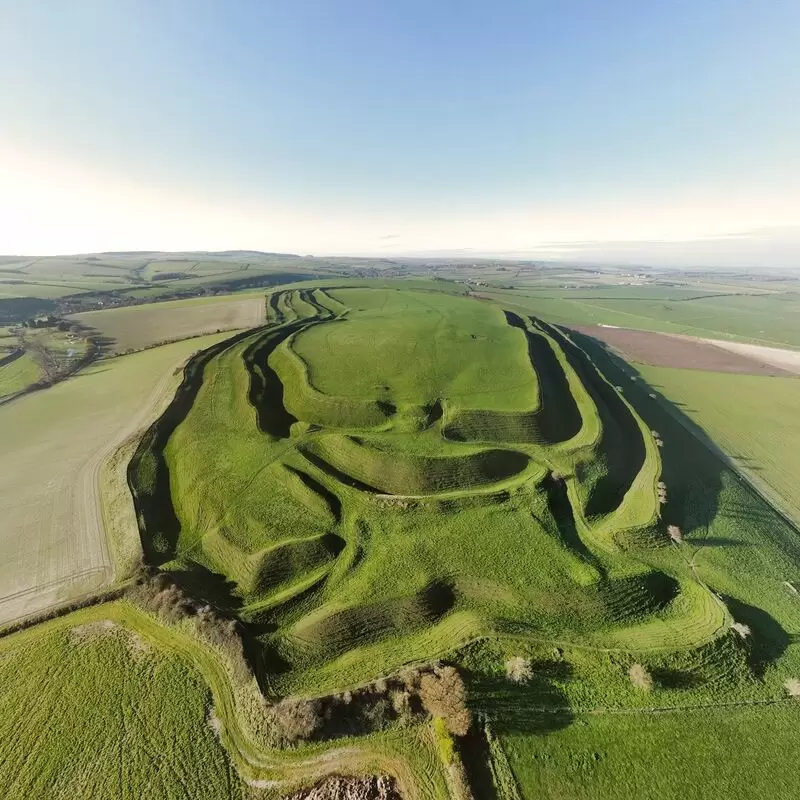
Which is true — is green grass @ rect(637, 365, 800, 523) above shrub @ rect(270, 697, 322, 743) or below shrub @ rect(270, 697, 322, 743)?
below

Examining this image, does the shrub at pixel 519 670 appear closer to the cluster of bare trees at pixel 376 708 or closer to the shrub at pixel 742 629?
the cluster of bare trees at pixel 376 708

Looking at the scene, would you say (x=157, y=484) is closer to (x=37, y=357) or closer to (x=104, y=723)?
(x=104, y=723)

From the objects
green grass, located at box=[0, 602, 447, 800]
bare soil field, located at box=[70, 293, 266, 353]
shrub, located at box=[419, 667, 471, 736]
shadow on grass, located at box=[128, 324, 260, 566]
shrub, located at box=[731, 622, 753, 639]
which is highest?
bare soil field, located at box=[70, 293, 266, 353]

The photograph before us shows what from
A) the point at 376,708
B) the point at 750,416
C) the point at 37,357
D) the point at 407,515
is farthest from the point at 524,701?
the point at 37,357

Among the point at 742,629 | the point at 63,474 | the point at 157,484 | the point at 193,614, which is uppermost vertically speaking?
the point at 63,474

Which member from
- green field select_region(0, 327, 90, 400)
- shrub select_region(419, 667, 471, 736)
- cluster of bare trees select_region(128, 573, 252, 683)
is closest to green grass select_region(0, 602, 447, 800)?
cluster of bare trees select_region(128, 573, 252, 683)

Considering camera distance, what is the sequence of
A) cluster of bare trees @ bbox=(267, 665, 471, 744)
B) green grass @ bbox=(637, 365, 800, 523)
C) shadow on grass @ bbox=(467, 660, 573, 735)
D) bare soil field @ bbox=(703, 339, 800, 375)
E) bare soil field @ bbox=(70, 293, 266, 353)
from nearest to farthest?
1. cluster of bare trees @ bbox=(267, 665, 471, 744)
2. shadow on grass @ bbox=(467, 660, 573, 735)
3. green grass @ bbox=(637, 365, 800, 523)
4. bare soil field @ bbox=(703, 339, 800, 375)
5. bare soil field @ bbox=(70, 293, 266, 353)

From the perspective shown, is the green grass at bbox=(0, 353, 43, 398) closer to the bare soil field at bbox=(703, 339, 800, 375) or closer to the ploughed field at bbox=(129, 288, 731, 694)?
the ploughed field at bbox=(129, 288, 731, 694)
